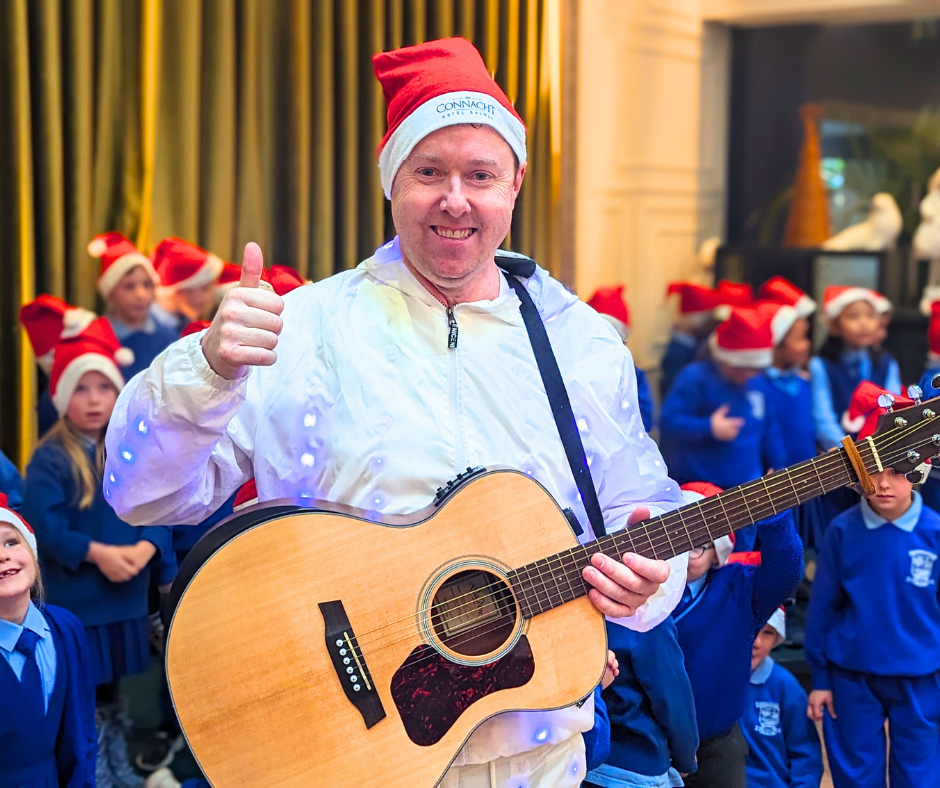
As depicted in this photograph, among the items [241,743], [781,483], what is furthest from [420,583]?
[781,483]

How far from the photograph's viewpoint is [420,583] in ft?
4.79

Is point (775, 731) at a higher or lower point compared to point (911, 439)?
lower

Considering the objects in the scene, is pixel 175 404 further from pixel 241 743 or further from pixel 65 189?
pixel 65 189

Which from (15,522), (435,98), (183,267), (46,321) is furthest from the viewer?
(183,267)

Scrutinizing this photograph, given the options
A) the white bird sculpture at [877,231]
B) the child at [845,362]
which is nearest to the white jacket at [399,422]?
the child at [845,362]

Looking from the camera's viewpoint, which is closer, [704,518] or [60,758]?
[704,518]

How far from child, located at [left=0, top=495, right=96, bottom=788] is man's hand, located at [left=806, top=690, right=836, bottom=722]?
1.73m

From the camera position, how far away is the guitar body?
1.38m

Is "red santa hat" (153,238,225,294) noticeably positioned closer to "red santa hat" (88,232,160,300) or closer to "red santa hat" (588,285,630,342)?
"red santa hat" (88,232,160,300)

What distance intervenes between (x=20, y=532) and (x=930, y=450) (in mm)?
1747

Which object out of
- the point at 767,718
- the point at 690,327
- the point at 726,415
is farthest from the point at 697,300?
the point at 767,718

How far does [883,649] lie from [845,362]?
8.37 ft

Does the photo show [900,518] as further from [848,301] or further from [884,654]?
[848,301]

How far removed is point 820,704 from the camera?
2.92 m
